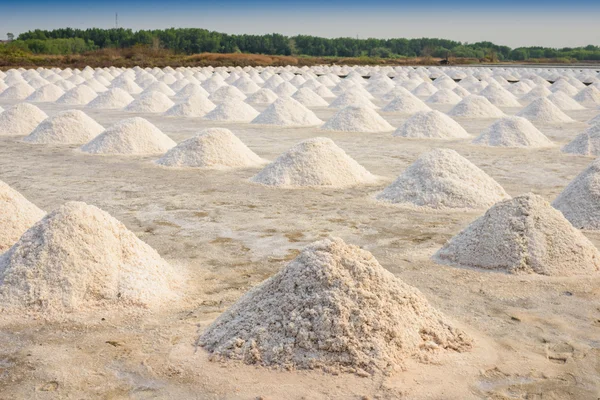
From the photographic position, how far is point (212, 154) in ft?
30.5

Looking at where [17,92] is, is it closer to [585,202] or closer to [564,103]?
[564,103]

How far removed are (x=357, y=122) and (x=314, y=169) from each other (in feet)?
19.4

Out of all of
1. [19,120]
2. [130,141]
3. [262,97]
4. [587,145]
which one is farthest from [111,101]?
[587,145]

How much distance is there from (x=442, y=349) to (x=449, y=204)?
11.9ft

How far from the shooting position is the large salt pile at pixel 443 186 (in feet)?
22.7

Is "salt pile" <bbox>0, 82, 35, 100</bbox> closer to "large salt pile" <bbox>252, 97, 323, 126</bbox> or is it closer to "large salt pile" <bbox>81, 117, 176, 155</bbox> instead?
"large salt pile" <bbox>252, 97, 323, 126</bbox>

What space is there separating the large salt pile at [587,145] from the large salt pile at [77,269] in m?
8.23

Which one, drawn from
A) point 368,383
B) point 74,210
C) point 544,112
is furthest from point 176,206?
point 544,112

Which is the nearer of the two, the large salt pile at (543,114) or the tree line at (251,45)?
the large salt pile at (543,114)

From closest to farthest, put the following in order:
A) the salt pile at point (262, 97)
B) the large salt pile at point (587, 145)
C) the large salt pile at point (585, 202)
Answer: the large salt pile at point (585, 202), the large salt pile at point (587, 145), the salt pile at point (262, 97)

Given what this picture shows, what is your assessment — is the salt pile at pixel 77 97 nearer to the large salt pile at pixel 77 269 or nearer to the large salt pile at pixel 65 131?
the large salt pile at pixel 65 131

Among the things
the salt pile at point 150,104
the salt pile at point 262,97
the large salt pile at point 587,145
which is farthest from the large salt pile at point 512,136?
the salt pile at point 262,97

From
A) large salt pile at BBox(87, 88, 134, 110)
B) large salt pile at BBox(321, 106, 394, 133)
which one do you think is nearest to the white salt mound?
large salt pile at BBox(321, 106, 394, 133)

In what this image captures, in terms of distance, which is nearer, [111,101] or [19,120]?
[19,120]
